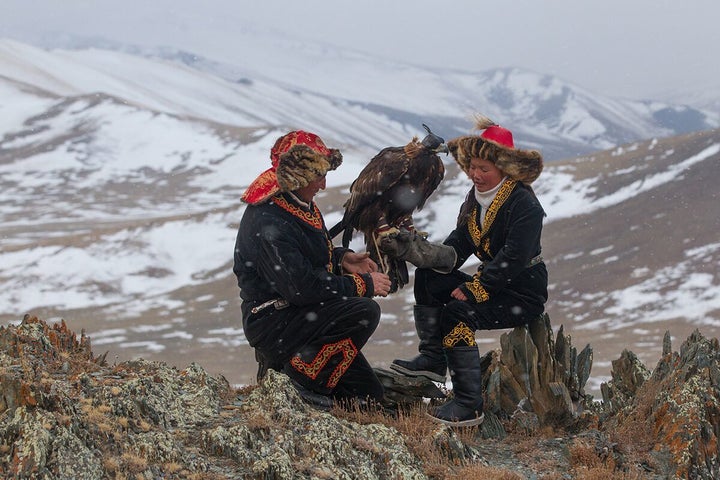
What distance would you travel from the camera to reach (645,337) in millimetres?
42062

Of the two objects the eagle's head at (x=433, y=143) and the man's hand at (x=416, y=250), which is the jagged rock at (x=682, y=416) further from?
the eagle's head at (x=433, y=143)

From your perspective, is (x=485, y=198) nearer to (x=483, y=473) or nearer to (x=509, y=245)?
(x=509, y=245)

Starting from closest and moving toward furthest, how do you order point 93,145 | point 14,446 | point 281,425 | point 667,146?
point 14,446, point 281,425, point 667,146, point 93,145

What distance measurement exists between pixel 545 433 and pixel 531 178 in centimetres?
213

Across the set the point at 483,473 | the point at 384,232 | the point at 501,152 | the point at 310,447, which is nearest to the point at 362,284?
the point at 384,232

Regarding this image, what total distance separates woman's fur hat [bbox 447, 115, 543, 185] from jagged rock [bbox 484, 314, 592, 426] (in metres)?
1.30

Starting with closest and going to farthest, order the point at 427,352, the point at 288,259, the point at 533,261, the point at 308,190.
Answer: the point at 288,259 < the point at 308,190 < the point at 533,261 < the point at 427,352

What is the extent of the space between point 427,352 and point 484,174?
5.47 ft

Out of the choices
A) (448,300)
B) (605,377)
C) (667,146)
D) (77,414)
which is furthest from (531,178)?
(667,146)

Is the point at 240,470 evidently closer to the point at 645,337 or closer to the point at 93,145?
the point at 645,337

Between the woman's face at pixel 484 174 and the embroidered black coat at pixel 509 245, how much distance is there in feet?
0.31

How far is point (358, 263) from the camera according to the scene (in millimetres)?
6492

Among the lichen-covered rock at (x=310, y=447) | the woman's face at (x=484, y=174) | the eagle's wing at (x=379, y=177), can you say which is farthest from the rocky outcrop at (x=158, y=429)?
the woman's face at (x=484, y=174)

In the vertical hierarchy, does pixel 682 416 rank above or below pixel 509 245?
below
